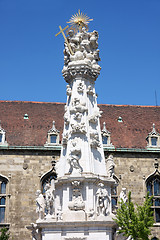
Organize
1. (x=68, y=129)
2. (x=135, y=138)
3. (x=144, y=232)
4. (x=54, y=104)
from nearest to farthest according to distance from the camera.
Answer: (x=144, y=232) → (x=68, y=129) → (x=135, y=138) → (x=54, y=104)

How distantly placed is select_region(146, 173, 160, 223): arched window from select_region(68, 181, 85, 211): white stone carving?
13.1 meters

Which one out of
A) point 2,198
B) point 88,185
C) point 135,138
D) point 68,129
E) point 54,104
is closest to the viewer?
point 88,185

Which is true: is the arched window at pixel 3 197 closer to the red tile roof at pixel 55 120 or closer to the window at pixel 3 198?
the window at pixel 3 198

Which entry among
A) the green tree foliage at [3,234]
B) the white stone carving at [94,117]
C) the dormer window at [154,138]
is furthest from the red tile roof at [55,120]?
the white stone carving at [94,117]

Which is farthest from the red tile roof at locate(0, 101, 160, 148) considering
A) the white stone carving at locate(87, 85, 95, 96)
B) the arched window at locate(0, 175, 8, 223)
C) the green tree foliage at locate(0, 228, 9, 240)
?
the white stone carving at locate(87, 85, 95, 96)

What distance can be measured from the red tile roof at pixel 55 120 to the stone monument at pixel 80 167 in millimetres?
11422

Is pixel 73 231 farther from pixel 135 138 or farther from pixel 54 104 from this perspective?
pixel 54 104

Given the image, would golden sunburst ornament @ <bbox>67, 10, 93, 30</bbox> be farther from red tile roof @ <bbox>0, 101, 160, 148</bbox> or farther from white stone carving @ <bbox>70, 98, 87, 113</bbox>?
red tile roof @ <bbox>0, 101, 160, 148</bbox>

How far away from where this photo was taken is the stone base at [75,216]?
15906 mm

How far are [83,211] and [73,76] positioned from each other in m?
6.01

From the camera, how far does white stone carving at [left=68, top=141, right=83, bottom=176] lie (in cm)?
1653

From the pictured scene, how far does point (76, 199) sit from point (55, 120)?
51.0ft

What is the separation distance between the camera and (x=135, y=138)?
30.4 metres

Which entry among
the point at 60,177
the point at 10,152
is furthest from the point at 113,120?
the point at 60,177
